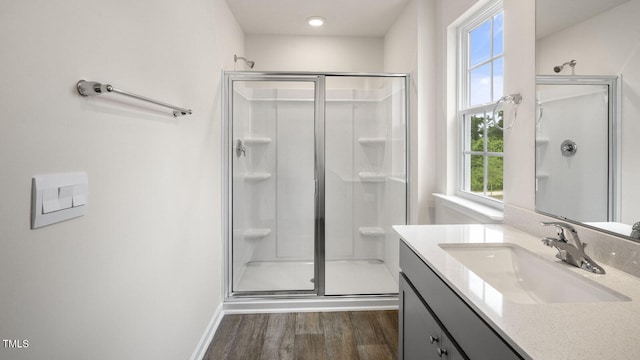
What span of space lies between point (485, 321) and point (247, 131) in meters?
2.13

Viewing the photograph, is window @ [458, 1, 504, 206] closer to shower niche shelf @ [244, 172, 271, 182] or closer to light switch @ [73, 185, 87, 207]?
shower niche shelf @ [244, 172, 271, 182]

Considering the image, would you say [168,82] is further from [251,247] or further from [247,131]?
[251,247]

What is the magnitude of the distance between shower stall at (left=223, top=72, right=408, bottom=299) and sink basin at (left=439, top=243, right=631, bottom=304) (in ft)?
4.40

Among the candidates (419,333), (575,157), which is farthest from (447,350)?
(575,157)

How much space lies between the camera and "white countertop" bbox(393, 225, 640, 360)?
1.92 ft

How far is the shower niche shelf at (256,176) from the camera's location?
2.56m

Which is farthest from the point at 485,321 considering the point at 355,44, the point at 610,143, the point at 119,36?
the point at 355,44

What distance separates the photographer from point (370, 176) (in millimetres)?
2611

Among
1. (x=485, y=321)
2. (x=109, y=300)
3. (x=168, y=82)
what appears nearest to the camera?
(x=485, y=321)

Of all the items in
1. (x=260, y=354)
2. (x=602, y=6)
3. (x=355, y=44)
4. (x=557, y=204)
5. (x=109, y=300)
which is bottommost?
(x=260, y=354)

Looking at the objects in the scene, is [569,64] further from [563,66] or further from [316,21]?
[316,21]

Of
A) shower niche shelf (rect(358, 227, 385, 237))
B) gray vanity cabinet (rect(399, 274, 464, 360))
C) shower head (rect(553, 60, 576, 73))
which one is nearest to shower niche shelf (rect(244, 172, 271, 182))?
shower niche shelf (rect(358, 227, 385, 237))

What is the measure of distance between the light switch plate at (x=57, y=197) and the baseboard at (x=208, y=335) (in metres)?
1.32

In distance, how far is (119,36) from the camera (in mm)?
1066
